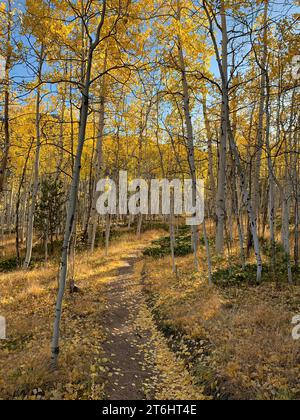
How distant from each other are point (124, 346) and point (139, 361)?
26.1 inches

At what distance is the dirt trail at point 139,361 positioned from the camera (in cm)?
454

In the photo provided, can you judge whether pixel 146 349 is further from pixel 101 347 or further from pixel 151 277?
pixel 151 277

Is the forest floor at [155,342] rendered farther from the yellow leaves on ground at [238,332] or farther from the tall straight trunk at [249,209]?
the tall straight trunk at [249,209]

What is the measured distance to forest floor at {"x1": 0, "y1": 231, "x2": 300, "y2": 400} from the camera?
4.27m

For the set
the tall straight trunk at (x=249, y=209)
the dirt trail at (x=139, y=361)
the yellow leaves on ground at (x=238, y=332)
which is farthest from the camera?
the tall straight trunk at (x=249, y=209)

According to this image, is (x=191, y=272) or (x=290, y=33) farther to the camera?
(x=191, y=272)

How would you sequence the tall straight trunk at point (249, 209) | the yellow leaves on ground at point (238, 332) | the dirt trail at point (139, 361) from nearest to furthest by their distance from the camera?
the yellow leaves on ground at point (238, 332) < the dirt trail at point (139, 361) < the tall straight trunk at point (249, 209)

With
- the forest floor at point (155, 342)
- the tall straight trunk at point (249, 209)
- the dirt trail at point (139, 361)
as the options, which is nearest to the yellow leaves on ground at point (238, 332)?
the forest floor at point (155, 342)

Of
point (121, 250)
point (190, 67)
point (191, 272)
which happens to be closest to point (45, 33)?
point (190, 67)

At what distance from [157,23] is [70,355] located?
908cm

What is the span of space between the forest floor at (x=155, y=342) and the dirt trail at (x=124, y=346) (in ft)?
0.07

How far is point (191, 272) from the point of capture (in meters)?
11.4

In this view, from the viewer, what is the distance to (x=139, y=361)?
5.58 metres

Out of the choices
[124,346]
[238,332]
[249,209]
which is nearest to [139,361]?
[124,346]
